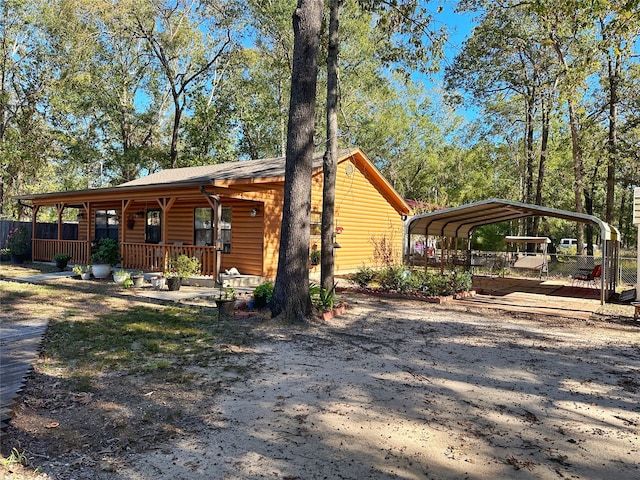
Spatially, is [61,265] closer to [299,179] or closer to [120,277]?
[120,277]

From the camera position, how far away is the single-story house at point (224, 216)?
494 inches

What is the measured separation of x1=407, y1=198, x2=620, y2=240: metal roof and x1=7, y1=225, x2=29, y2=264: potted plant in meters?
15.4

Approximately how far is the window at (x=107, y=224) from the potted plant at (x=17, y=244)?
2.80 meters

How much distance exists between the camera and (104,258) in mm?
13445

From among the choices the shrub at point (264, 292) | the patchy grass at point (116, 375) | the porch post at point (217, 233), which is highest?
the porch post at point (217, 233)

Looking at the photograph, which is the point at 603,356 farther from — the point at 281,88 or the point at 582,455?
the point at 281,88

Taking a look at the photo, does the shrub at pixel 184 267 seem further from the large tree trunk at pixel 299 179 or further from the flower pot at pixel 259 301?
the large tree trunk at pixel 299 179

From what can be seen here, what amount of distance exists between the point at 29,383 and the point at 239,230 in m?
9.77

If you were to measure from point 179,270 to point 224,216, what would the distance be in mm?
3130

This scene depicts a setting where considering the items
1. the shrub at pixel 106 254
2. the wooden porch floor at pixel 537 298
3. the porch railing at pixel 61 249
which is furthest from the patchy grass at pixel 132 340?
the porch railing at pixel 61 249

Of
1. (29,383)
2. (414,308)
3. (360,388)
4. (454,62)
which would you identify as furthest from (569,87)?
(454,62)

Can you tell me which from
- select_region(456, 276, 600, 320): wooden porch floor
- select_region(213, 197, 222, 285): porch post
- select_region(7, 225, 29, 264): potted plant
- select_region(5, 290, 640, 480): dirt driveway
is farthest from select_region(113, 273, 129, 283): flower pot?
select_region(456, 276, 600, 320): wooden porch floor

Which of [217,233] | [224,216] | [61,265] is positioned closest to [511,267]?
[224,216]

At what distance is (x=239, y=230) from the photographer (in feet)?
45.9
